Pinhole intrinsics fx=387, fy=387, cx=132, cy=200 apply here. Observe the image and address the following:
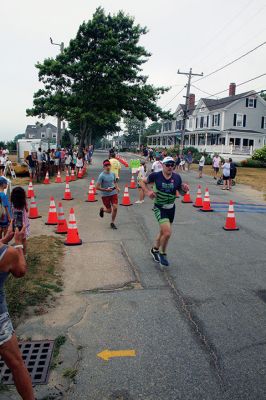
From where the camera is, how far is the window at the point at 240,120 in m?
48.4

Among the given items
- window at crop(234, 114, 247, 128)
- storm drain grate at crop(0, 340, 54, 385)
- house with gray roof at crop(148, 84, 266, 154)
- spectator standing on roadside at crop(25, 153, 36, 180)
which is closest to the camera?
storm drain grate at crop(0, 340, 54, 385)

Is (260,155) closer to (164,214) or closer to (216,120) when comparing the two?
(216,120)

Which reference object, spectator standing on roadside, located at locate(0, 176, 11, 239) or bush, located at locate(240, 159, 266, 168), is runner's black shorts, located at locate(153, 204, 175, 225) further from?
bush, located at locate(240, 159, 266, 168)

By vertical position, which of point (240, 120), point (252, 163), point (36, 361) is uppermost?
point (240, 120)

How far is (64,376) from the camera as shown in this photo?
12.1 feet

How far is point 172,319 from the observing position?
191 inches

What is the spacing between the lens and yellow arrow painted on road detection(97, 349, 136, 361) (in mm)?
3996

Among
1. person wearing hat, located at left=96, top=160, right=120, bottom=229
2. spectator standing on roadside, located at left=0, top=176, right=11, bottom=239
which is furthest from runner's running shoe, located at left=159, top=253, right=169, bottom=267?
person wearing hat, located at left=96, top=160, right=120, bottom=229

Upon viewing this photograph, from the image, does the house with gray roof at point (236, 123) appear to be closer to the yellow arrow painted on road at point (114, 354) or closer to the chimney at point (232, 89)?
the chimney at point (232, 89)

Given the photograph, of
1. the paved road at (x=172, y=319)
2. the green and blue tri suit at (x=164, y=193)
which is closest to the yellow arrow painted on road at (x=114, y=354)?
the paved road at (x=172, y=319)

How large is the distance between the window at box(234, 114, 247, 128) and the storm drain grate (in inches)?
1878

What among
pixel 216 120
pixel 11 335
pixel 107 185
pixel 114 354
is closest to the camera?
pixel 11 335

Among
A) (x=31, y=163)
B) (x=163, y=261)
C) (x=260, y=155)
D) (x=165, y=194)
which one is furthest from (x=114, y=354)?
(x=260, y=155)

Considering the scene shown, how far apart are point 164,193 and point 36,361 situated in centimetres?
387
